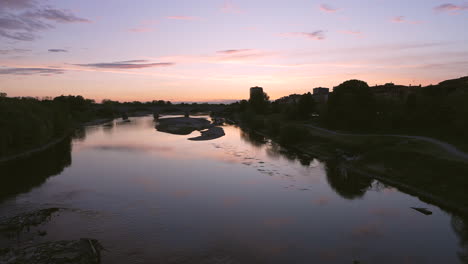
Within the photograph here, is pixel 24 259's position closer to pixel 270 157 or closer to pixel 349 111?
pixel 270 157

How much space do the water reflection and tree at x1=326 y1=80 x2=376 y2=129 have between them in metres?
49.9

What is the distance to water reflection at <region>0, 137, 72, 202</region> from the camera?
3071cm

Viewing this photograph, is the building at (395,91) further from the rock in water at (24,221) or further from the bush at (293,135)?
the rock in water at (24,221)

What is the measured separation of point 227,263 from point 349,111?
50.2 meters

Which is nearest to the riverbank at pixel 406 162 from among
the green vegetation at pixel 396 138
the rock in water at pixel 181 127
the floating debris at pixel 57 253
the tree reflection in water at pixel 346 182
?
the green vegetation at pixel 396 138

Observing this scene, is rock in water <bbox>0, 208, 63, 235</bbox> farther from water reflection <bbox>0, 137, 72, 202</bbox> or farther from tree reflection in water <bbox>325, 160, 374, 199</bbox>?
tree reflection in water <bbox>325, 160, 374, 199</bbox>

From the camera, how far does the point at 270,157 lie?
162ft

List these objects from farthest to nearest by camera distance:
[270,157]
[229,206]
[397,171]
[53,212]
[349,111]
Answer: [349,111] → [270,157] → [397,171] → [229,206] → [53,212]

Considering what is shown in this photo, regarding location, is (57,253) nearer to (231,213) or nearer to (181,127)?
(231,213)

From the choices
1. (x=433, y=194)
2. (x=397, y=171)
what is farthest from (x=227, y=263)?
(x=397, y=171)

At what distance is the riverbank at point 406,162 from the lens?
27.2 meters

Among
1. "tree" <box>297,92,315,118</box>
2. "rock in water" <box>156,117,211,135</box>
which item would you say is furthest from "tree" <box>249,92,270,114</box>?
"tree" <box>297,92,315,118</box>

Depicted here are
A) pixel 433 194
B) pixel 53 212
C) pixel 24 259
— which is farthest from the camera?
pixel 433 194

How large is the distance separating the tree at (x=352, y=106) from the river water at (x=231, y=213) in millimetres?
21468
